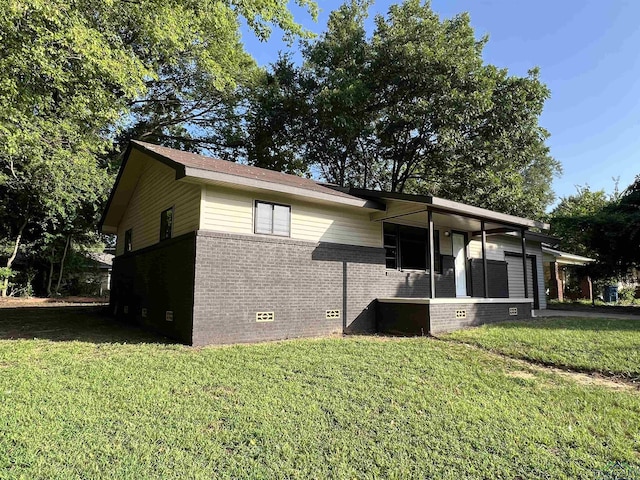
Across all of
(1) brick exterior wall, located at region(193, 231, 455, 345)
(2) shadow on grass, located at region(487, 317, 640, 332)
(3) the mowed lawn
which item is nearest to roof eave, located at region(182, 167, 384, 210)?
(1) brick exterior wall, located at region(193, 231, 455, 345)

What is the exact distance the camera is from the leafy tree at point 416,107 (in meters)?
17.5

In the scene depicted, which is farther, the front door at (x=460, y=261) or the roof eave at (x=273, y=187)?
the front door at (x=460, y=261)

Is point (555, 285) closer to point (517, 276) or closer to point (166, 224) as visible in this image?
point (517, 276)

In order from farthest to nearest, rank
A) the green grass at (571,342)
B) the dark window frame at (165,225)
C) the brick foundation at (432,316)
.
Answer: the dark window frame at (165,225), the brick foundation at (432,316), the green grass at (571,342)

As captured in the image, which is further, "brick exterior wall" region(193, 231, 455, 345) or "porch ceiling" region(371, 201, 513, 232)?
"porch ceiling" region(371, 201, 513, 232)

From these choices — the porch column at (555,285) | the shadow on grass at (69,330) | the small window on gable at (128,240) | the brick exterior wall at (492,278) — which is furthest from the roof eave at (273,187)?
the porch column at (555,285)

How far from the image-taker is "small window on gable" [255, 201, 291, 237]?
28.5 feet

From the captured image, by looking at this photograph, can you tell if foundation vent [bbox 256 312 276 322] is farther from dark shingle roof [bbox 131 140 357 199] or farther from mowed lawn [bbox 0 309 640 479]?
dark shingle roof [bbox 131 140 357 199]

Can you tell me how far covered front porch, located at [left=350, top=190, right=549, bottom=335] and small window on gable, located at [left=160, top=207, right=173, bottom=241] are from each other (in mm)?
5276

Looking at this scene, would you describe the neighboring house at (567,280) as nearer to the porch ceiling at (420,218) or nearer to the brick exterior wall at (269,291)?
the porch ceiling at (420,218)

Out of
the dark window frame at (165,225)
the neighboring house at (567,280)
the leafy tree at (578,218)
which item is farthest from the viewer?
the neighboring house at (567,280)

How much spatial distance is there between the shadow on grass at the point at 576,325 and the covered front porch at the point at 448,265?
0.64 metres

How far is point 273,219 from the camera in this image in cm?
889

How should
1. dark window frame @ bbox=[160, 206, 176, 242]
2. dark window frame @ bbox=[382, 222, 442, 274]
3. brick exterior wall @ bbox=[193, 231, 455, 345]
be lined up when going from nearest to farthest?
brick exterior wall @ bbox=[193, 231, 455, 345]
dark window frame @ bbox=[160, 206, 176, 242]
dark window frame @ bbox=[382, 222, 442, 274]
